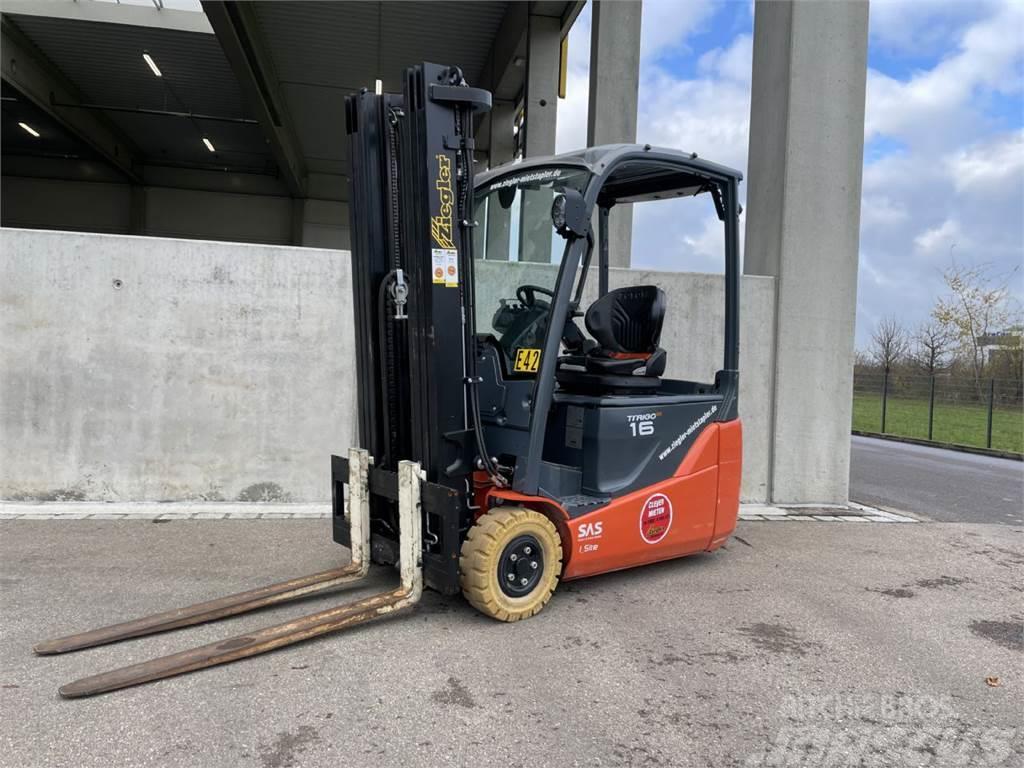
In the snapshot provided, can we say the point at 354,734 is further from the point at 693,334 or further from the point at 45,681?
the point at 693,334

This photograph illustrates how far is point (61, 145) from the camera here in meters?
25.8

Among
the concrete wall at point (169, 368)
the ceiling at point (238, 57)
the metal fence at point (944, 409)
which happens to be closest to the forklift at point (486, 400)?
the concrete wall at point (169, 368)

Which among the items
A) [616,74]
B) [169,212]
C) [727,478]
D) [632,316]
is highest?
[169,212]

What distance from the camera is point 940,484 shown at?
1018 cm

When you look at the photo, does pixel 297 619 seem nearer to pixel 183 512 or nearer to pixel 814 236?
pixel 183 512

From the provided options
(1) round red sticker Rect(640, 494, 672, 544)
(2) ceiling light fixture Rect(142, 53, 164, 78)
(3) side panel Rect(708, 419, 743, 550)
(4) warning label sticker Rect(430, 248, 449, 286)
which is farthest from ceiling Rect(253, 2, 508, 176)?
(1) round red sticker Rect(640, 494, 672, 544)

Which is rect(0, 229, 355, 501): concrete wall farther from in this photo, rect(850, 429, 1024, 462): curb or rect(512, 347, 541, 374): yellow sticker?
rect(850, 429, 1024, 462): curb

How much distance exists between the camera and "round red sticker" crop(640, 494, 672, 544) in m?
4.64

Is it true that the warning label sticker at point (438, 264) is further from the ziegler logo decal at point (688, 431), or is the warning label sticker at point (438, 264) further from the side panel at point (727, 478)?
the side panel at point (727, 478)

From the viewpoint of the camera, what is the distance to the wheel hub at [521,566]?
4.03 metres

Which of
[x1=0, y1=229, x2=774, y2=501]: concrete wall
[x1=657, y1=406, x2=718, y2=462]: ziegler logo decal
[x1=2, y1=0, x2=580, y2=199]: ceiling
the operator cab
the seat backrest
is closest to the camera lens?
the operator cab

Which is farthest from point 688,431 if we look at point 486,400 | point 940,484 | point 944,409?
point 944,409

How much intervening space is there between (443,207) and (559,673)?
245cm

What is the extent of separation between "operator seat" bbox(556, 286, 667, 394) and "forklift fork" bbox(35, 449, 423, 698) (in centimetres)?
145
